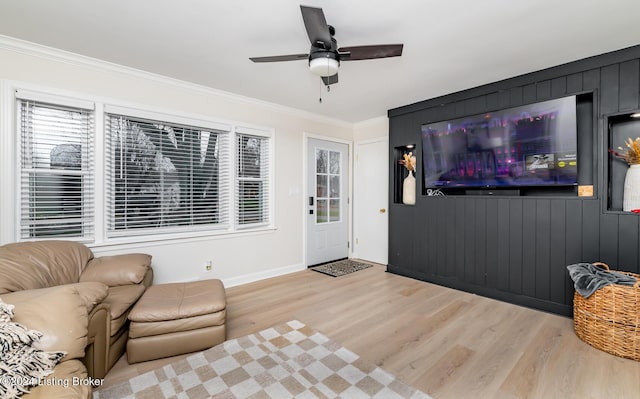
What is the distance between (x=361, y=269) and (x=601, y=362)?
286 centimetres

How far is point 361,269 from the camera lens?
15.1 ft

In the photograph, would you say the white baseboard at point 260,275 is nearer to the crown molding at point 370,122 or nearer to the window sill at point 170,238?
the window sill at point 170,238

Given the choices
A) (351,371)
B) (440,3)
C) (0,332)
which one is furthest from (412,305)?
(0,332)

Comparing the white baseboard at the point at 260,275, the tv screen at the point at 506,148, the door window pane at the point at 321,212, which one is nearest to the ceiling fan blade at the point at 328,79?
the tv screen at the point at 506,148

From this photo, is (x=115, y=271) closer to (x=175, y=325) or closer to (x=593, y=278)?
(x=175, y=325)

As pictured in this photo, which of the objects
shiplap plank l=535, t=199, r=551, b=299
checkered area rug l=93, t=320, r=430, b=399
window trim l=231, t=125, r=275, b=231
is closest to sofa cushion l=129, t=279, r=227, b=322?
checkered area rug l=93, t=320, r=430, b=399

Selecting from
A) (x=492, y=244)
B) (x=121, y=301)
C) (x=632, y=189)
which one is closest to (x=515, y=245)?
(x=492, y=244)

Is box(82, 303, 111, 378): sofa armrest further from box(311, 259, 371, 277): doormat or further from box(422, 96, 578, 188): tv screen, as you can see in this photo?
box(422, 96, 578, 188): tv screen

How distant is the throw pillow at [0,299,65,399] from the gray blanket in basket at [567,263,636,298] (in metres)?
3.55

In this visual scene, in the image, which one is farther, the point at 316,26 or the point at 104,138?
the point at 104,138

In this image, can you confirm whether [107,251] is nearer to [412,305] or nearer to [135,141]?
[135,141]

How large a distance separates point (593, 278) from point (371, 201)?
3.11m

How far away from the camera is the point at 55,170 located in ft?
8.80

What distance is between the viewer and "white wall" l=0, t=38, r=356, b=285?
247 centimetres
